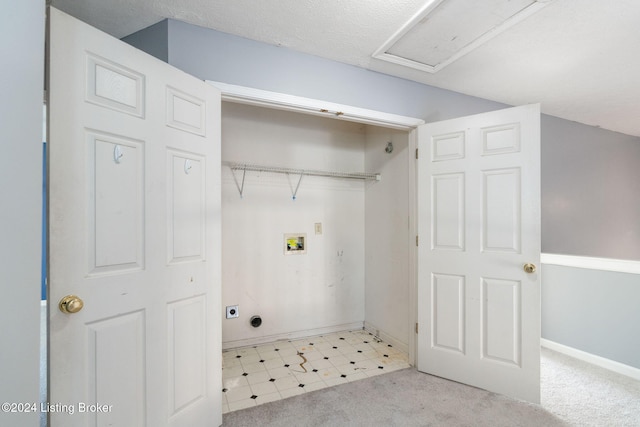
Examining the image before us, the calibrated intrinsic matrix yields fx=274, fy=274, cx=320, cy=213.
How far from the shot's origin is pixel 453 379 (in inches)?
86.0

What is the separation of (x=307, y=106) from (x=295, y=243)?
151cm

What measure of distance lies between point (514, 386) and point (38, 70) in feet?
10.0

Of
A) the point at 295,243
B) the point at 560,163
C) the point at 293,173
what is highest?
the point at 560,163

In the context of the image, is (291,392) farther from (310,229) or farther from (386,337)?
(310,229)

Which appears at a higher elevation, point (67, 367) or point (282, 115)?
point (282, 115)

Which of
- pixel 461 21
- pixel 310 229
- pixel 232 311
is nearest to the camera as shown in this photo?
pixel 461 21

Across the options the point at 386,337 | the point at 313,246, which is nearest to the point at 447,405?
the point at 386,337

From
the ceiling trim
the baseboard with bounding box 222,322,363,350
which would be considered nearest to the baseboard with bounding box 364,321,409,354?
the baseboard with bounding box 222,322,363,350

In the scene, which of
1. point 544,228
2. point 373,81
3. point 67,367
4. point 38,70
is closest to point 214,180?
point 38,70

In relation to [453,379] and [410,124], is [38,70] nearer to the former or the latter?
[410,124]

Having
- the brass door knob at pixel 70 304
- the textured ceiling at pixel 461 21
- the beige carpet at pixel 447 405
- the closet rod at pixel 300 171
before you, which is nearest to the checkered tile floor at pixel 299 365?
the beige carpet at pixel 447 405

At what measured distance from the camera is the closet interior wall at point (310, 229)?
2.74 m

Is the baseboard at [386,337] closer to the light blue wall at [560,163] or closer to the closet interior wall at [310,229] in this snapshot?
the closet interior wall at [310,229]

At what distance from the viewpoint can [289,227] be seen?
9.83 feet
